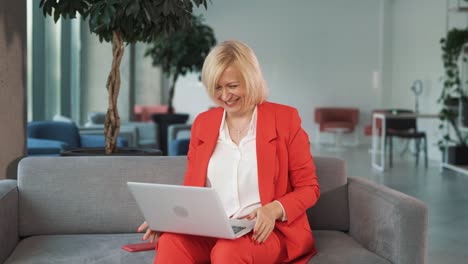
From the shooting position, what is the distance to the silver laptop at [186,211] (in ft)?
7.42

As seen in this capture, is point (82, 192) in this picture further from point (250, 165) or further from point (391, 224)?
point (391, 224)

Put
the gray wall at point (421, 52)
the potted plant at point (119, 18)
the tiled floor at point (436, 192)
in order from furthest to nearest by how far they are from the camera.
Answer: the gray wall at point (421, 52) < the tiled floor at point (436, 192) < the potted plant at point (119, 18)

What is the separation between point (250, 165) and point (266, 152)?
8 cm

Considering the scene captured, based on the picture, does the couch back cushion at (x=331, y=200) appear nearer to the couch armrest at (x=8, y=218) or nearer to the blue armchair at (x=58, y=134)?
the couch armrest at (x=8, y=218)

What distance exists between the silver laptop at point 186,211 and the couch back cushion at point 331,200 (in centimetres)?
76

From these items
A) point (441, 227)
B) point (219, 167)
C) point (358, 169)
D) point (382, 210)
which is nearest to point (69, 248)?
point (219, 167)

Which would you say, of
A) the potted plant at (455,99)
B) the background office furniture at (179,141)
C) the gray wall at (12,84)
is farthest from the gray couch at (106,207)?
the potted plant at (455,99)

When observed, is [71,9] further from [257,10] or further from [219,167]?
[257,10]

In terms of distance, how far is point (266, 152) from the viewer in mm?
2668

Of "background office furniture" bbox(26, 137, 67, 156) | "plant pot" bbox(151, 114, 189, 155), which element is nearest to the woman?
"background office furniture" bbox(26, 137, 67, 156)

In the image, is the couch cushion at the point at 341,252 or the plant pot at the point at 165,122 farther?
the plant pot at the point at 165,122

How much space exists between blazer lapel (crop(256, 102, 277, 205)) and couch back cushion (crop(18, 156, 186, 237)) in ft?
1.97

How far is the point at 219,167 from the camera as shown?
8.86 ft

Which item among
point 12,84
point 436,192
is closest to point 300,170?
point 12,84
